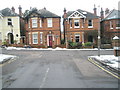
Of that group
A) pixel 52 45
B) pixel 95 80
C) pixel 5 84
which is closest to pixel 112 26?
pixel 52 45

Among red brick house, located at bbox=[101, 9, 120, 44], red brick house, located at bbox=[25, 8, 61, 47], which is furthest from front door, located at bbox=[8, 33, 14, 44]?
red brick house, located at bbox=[101, 9, 120, 44]

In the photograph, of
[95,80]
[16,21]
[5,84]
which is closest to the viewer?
[5,84]

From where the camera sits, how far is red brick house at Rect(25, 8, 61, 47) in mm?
37222

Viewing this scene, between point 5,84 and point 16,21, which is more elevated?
point 16,21

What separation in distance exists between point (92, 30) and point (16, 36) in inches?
659

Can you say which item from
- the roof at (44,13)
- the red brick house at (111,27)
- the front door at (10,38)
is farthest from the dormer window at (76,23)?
the front door at (10,38)

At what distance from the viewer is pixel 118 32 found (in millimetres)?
36188

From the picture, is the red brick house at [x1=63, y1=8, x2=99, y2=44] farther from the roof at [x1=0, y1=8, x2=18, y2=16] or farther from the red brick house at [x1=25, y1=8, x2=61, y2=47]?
the roof at [x1=0, y1=8, x2=18, y2=16]

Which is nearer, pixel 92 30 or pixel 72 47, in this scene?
pixel 72 47

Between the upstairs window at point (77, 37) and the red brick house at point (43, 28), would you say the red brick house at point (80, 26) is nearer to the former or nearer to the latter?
the upstairs window at point (77, 37)

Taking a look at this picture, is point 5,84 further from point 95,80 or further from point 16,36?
point 16,36

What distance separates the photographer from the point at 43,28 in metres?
37.4

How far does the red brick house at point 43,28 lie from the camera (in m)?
37.2

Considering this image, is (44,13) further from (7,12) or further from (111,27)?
(111,27)
